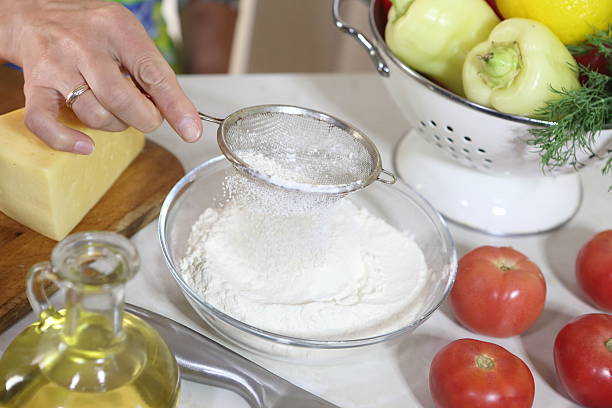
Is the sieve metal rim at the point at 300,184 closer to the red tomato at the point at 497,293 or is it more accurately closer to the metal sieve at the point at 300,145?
the metal sieve at the point at 300,145

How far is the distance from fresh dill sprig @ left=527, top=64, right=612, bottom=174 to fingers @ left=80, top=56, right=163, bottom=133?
447 millimetres

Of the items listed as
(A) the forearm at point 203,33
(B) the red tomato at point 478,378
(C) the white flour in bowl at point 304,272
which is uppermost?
(B) the red tomato at point 478,378

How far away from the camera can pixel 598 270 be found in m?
0.90

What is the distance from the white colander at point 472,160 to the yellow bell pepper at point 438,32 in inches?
1.0

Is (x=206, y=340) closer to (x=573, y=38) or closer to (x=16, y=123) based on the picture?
(x=16, y=123)

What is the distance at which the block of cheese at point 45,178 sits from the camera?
840 millimetres

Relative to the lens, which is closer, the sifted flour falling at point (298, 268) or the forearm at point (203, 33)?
the sifted flour falling at point (298, 268)

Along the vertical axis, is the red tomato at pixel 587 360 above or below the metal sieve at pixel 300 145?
below

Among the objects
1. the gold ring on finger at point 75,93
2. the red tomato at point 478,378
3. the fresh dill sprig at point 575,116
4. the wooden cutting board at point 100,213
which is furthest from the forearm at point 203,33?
the red tomato at point 478,378

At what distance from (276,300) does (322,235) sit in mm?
116

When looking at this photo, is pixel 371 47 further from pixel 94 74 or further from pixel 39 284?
pixel 39 284

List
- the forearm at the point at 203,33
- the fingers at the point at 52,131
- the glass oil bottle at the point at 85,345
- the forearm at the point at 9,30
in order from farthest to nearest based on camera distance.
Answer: the forearm at the point at 203,33, the forearm at the point at 9,30, the fingers at the point at 52,131, the glass oil bottle at the point at 85,345

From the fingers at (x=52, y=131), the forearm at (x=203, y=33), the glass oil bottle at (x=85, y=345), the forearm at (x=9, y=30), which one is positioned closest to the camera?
the glass oil bottle at (x=85, y=345)

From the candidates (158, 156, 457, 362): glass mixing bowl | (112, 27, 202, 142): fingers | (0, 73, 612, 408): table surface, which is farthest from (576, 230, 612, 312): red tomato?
(112, 27, 202, 142): fingers
